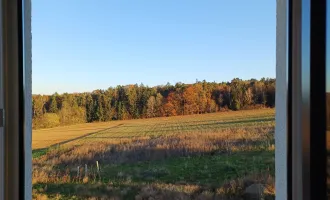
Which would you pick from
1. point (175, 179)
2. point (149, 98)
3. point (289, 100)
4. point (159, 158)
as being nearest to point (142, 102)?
point (149, 98)

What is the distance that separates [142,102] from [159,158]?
1.28 feet

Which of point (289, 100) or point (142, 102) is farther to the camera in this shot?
point (142, 102)

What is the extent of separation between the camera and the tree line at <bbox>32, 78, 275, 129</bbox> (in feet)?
7.16

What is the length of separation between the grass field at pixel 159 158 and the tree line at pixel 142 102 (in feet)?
0.17

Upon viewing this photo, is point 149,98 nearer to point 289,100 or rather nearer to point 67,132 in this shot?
point 67,132

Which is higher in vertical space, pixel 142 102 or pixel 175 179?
pixel 142 102

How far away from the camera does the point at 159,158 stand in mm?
2260

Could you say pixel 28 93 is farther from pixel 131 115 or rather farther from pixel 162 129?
pixel 162 129

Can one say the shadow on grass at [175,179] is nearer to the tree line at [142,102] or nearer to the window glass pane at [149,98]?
the window glass pane at [149,98]

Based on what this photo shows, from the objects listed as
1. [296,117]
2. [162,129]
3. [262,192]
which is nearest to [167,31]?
[162,129]

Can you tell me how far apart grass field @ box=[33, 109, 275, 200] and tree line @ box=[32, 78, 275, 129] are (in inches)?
2.0

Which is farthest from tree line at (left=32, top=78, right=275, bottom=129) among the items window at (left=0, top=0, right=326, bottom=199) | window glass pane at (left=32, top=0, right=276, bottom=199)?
window at (left=0, top=0, right=326, bottom=199)

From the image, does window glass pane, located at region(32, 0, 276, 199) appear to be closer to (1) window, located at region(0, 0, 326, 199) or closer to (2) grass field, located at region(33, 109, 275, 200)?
(2) grass field, located at region(33, 109, 275, 200)

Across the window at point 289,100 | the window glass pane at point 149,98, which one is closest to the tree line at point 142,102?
the window glass pane at point 149,98
